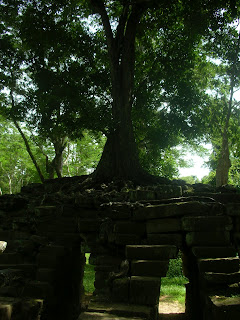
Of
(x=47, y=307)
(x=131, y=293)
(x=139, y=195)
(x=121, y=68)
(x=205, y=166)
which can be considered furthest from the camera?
(x=205, y=166)

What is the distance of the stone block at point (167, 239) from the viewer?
4.95m

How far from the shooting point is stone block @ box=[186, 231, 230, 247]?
4.70m

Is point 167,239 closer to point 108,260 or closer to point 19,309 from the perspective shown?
point 108,260

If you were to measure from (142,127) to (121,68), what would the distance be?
4.40 meters

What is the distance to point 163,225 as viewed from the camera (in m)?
5.09

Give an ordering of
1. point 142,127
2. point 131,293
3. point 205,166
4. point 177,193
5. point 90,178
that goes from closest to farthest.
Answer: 1. point 131,293
2. point 177,193
3. point 90,178
4. point 142,127
5. point 205,166

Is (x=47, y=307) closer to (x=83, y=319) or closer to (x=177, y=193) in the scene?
(x=83, y=319)

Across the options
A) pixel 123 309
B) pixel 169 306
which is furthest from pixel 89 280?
pixel 123 309

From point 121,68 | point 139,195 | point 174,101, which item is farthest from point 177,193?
point 174,101

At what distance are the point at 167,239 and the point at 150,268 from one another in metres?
0.68

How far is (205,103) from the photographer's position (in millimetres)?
12898

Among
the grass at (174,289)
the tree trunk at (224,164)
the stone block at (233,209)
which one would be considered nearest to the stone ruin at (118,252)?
the stone block at (233,209)

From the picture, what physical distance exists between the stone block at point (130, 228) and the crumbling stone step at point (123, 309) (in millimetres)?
1473

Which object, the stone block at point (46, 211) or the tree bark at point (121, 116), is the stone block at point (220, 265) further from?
the tree bark at point (121, 116)
